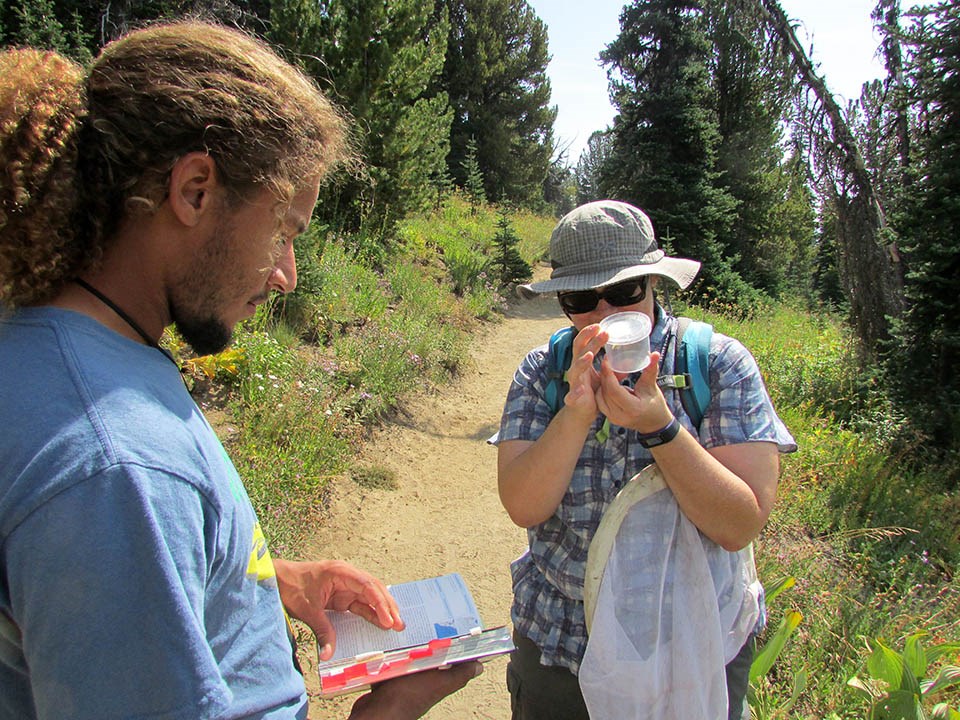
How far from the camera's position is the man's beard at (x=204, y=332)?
108 centimetres

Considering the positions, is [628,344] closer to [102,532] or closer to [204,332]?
[204,332]

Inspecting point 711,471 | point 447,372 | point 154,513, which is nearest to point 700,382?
point 711,471

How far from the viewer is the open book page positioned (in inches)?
55.2

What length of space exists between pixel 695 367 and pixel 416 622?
973 millimetres

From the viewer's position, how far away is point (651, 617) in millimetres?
1497

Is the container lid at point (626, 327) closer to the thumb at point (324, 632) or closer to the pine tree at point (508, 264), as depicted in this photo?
the thumb at point (324, 632)

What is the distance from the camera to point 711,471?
4.93ft

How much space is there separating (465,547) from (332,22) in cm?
782

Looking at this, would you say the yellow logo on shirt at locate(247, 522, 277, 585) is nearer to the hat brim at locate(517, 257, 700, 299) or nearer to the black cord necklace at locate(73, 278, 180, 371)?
the black cord necklace at locate(73, 278, 180, 371)

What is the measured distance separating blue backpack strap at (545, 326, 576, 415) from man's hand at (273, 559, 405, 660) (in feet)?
2.25

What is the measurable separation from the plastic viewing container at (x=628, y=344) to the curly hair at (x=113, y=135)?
2.96 feet

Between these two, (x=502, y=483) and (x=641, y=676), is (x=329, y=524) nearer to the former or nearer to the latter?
(x=502, y=483)

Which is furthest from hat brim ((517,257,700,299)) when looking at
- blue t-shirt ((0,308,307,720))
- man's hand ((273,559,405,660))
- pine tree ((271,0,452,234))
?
pine tree ((271,0,452,234))

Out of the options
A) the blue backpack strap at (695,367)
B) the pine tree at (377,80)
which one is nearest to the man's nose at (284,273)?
the blue backpack strap at (695,367)
